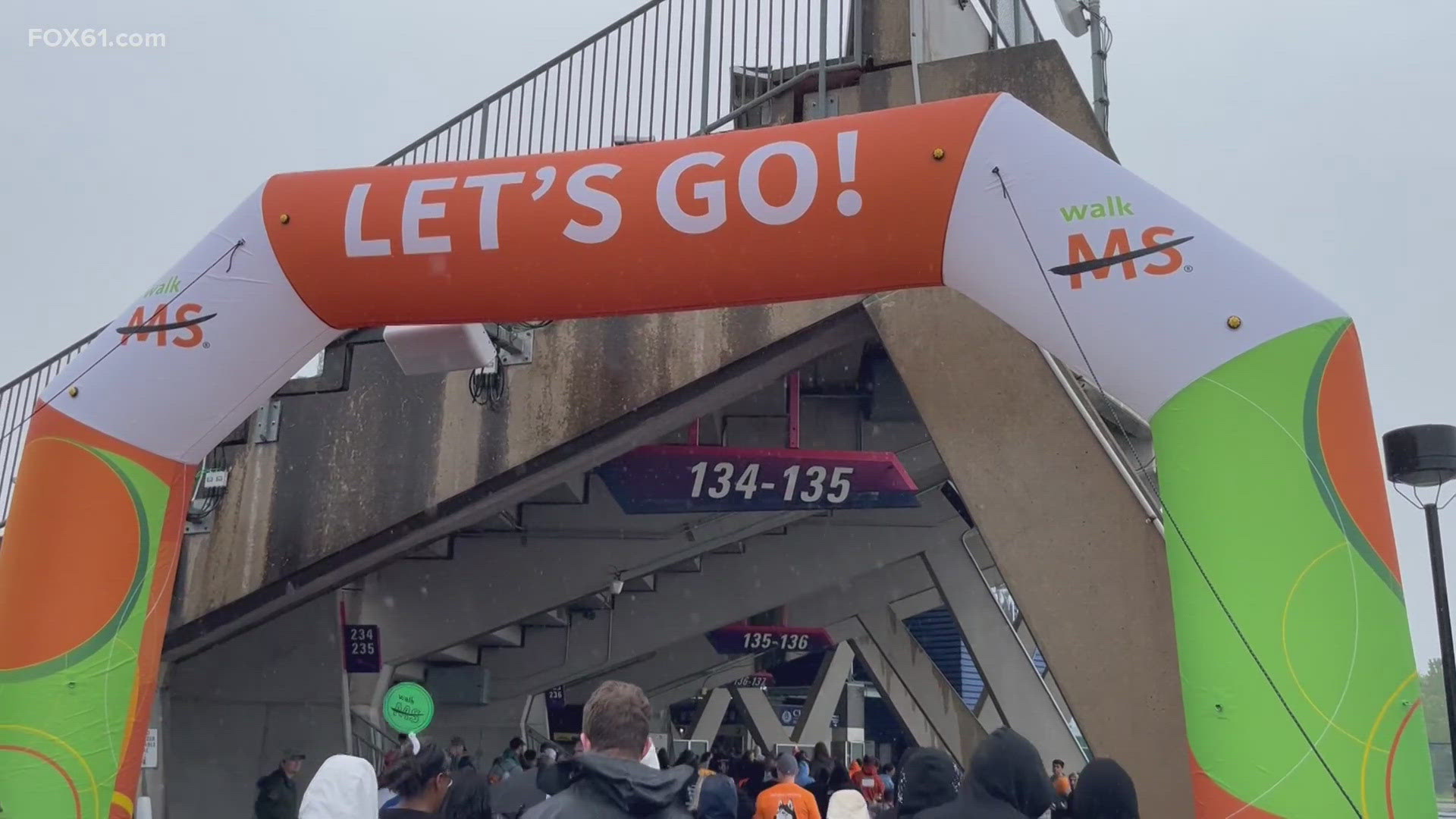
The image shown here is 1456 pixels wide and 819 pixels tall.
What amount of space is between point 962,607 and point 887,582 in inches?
212

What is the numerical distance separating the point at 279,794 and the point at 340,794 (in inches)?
283

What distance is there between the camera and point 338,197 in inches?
297

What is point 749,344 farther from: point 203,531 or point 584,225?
point 203,531

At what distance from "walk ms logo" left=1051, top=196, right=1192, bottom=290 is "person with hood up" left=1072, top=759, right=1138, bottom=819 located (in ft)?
9.08

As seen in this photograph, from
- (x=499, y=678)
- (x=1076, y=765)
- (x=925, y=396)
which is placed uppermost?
(x=925, y=396)

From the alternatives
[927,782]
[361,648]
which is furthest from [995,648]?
[927,782]

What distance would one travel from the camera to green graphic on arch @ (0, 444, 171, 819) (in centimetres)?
708

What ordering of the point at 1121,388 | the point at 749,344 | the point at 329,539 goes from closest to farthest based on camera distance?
the point at 1121,388 → the point at 749,344 → the point at 329,539

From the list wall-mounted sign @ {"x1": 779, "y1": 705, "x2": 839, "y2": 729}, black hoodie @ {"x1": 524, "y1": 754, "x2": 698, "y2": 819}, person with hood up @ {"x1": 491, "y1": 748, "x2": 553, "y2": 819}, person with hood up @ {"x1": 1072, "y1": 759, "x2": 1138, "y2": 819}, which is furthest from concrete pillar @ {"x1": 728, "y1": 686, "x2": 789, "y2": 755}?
black hoodie @ {"x1": 524, "y1": 754, "x2": 698, "y2": 819}

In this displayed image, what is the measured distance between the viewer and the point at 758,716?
128 feet

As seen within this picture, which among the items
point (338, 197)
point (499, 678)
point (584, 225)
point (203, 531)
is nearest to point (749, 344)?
point (584, 225)

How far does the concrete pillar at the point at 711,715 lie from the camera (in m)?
42.8

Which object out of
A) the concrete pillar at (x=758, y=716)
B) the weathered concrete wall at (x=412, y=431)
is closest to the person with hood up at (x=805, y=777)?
the weathered concrete wall at (x=412, y=431)

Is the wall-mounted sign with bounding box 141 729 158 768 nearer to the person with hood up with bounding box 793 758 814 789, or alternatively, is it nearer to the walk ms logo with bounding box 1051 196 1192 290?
the person with hood up with bounding box 793 758 814 789
